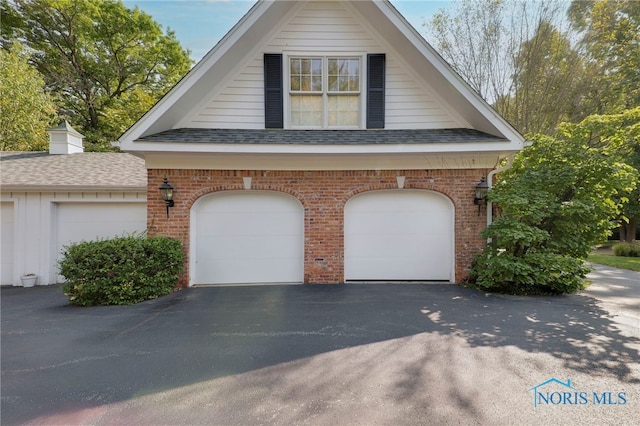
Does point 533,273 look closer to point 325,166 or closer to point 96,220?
point 325,166

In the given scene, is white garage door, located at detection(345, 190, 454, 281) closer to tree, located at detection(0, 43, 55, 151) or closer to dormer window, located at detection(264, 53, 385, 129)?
dormer window, located at detection(264, 53, 385, 129)

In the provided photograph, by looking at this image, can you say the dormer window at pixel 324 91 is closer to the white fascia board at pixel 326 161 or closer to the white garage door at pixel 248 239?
the white fascia board at pixel 326 161

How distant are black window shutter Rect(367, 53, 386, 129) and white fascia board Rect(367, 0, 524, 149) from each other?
28.2 inches

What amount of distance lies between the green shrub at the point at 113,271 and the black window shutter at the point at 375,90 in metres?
5.35

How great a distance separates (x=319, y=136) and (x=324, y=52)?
80.1 inches

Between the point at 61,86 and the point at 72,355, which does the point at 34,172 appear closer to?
the point at 72,355

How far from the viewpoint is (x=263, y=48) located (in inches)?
246

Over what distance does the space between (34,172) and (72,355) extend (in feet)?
22.9

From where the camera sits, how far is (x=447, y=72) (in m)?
5.81

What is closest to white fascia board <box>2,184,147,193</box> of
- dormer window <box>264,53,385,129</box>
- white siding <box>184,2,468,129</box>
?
white siding <box>184,2,468,129</box>

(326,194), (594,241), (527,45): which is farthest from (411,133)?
(527,45)

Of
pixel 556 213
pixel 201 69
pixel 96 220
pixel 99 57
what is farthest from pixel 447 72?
pixel 99 57

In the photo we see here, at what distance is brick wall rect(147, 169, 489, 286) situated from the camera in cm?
621

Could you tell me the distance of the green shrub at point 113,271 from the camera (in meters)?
4.97
